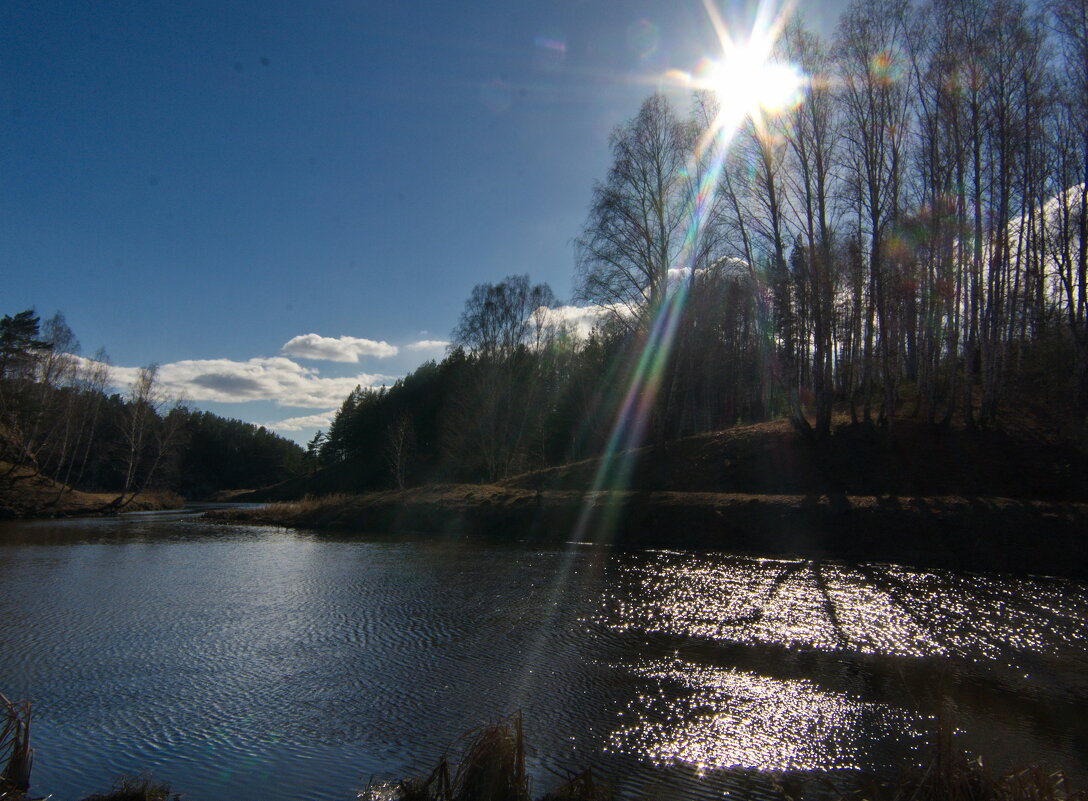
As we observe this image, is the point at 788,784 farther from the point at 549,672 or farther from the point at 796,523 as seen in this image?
the point at 796,523

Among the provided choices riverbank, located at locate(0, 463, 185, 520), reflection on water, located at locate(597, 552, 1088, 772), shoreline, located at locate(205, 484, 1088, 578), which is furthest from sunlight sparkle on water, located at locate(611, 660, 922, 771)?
riverbank, located at locate(0, 463, 185, 520)

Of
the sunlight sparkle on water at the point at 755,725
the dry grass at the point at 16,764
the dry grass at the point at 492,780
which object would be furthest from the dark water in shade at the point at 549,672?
the dry grass at the point at 492,780

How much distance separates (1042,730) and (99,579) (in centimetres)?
1890

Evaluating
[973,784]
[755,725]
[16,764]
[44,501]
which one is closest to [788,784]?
[755,725]

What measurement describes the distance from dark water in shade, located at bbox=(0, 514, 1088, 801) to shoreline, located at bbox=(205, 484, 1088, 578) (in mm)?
1489

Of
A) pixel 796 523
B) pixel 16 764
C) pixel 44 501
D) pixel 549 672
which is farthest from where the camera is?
pixel 44 501

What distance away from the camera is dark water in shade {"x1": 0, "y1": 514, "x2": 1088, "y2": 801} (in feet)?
18.8

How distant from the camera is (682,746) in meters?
5.92

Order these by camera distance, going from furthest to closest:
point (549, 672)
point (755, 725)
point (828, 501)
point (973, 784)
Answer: point (828, 501) < point (549, 672) < point (755, 725) < point (973, 784)

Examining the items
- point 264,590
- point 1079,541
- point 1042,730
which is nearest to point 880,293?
point 1079,541

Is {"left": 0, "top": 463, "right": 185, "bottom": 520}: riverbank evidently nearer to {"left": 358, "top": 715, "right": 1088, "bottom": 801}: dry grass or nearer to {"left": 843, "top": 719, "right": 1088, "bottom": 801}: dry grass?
{"left": 358, "top": 715, "right": 1088, "bottom": 801}: dry grass

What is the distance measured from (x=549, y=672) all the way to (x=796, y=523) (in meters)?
12.0

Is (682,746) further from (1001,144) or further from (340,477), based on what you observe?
(340,477)

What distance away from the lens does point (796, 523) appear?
1781cm
